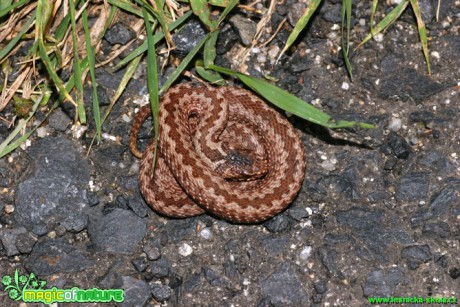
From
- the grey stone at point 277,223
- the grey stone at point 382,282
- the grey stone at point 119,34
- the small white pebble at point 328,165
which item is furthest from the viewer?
the grey stone at point 119,34

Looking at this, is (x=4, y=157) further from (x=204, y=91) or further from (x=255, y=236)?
(x=255, y=236)

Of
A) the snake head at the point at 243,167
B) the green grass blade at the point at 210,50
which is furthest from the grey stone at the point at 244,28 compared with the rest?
the snake head at the point at 243,167

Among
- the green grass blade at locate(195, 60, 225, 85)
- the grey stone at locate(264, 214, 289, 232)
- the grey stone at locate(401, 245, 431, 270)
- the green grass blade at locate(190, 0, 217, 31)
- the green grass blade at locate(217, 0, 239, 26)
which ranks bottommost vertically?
the grey stone at locate(264, 214, 289, 232)

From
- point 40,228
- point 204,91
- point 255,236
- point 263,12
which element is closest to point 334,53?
point 263,12

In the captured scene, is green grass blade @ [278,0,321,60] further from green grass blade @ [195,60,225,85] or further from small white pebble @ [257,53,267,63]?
green grass blade @ [195,60,225,85]

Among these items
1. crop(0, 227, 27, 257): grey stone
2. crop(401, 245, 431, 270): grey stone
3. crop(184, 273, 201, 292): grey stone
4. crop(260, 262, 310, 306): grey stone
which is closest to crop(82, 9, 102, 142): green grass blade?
crop(0, 227, 27, 257): grey stone

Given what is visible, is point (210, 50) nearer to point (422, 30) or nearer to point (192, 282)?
point (422, 30)

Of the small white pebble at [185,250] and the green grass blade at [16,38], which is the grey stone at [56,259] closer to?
the small white pebble at [185,250]
